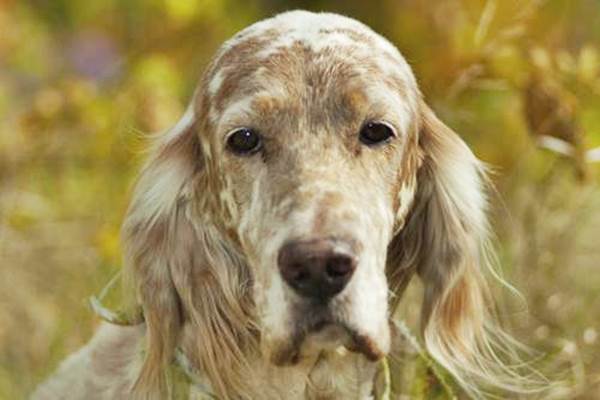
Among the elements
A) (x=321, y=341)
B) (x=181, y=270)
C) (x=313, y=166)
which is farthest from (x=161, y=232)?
(x=321, y=341)

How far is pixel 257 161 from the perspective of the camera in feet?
12.4

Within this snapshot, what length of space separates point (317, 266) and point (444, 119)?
206cm

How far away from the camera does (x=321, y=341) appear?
3561mm

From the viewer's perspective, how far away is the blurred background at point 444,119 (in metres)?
5.15

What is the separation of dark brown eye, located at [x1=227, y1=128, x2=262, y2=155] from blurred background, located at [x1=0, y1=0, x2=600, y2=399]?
71 centimetres

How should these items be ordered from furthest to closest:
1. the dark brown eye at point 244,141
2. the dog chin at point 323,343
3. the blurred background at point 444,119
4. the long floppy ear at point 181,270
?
1. the blurred background at point 444,119
2. the long floppy ear at point 181,270
3. the dark brown eye at point 244,141
4. the dog chin at point 323,343

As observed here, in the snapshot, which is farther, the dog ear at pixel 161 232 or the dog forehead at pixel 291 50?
the dog ear at pixel 161 232

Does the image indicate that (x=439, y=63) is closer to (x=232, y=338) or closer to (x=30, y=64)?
(x=232, y=338)

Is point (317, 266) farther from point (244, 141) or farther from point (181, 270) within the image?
point (181, 270)

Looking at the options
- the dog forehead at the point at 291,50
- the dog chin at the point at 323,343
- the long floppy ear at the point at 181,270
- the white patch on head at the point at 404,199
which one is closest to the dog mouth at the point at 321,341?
the dog chin at the point at 323,343

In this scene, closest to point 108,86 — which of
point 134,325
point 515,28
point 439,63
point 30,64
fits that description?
point 30,64

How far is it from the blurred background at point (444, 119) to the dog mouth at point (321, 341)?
55cm

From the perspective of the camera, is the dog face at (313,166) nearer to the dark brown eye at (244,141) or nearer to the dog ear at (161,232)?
the dark brown eye at (244,141)

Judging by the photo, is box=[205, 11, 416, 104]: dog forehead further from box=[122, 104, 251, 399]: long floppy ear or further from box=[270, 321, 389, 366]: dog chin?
box=[270, 321, 389, 366]: dog chin
